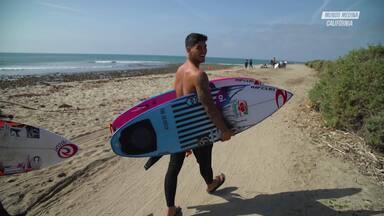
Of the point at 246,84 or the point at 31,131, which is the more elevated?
the point at 246,84

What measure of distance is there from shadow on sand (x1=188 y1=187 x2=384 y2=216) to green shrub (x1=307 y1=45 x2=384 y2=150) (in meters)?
1.43

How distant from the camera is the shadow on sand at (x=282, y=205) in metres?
3.24

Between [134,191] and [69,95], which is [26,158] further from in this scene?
[69,95]

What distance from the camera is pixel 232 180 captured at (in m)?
4.01

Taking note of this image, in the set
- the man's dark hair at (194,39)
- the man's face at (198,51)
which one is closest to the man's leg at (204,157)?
the man's face at (198,51)

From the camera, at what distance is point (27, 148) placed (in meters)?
3.40

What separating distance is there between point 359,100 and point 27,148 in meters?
5.14

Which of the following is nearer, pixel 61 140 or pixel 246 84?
pixel 61 140

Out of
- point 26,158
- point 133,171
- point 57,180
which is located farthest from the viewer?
point 133,171

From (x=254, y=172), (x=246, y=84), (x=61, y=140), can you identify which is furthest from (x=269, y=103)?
(x=61, y=140)

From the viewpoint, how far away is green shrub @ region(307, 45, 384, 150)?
468 cm

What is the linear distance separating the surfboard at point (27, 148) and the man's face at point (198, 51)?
1860 millimetres

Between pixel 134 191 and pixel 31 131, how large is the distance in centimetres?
144

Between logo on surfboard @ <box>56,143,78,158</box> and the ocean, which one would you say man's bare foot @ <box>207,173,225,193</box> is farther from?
the ocean
